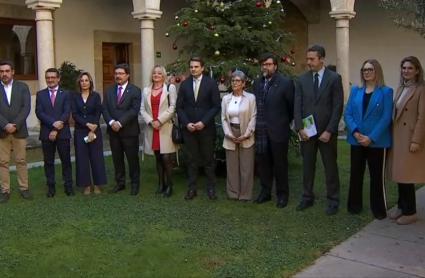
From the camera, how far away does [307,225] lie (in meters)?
5.52

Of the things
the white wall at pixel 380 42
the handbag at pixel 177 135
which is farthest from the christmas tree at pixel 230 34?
the white wall at pixel 380 42

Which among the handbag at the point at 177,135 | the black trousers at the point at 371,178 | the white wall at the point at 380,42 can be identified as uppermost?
the white wall at the point at 380,42

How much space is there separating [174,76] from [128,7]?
7599mm

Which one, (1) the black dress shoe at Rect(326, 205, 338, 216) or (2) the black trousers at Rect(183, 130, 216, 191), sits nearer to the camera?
(1) the black dress shoe at Rect(326, 205, 338, 216)

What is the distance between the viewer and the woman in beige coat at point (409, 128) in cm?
533

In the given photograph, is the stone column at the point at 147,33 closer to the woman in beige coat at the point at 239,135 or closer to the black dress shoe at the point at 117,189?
the black dress shoe at the point at 117,189

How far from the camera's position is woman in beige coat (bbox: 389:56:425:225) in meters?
5.33

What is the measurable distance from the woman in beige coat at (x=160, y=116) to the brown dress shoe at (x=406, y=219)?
2812 millimetres

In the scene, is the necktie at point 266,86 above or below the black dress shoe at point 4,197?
above

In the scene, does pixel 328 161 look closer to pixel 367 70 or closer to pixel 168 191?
pixel 367 70

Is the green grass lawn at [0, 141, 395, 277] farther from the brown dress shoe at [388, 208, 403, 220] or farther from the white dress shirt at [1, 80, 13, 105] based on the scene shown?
the white dress shirt at [1, 80, 13, 105]

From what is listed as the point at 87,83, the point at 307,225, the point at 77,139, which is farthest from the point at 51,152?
the point at 307,225

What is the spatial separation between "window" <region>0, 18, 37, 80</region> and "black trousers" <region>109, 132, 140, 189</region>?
6521mm

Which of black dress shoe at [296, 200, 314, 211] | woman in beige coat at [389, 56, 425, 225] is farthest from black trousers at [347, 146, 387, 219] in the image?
black dress shoe at [296, 200, 314, 211]
